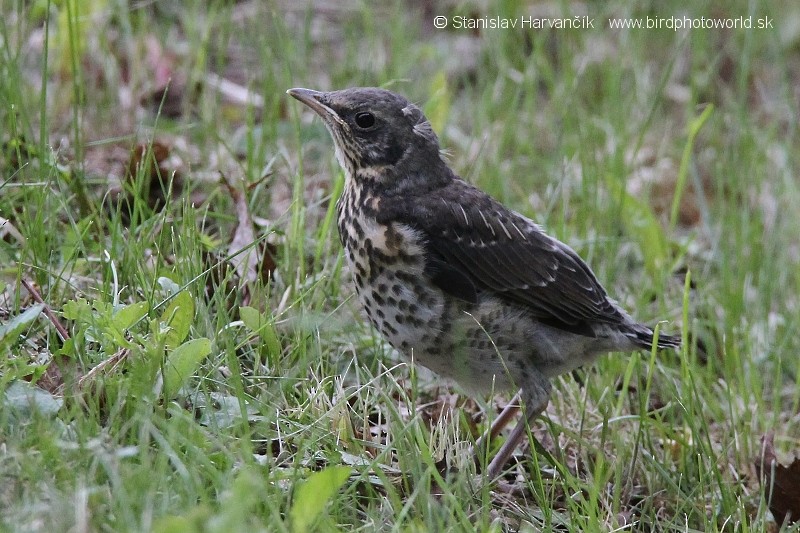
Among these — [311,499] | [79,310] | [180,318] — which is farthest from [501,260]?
[311,499]

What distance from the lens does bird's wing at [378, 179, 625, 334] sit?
4352 mm

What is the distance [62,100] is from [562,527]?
325 cm

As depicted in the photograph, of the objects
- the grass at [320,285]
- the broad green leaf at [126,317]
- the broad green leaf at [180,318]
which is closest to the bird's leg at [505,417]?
the grass at [320,285]

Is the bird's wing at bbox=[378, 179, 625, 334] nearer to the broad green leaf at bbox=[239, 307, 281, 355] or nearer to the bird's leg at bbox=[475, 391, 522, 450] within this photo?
the bird's leg at bbox=[475, 391, 522, 450]

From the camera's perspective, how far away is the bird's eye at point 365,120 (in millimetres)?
4551

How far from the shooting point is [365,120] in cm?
456

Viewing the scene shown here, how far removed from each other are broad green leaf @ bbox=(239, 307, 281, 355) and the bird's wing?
0.64m

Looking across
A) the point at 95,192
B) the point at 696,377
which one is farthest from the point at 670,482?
the point at 95,192

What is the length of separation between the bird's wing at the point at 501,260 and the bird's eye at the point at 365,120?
36 centimetres

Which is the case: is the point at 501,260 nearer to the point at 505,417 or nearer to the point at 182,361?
the point at 505,417

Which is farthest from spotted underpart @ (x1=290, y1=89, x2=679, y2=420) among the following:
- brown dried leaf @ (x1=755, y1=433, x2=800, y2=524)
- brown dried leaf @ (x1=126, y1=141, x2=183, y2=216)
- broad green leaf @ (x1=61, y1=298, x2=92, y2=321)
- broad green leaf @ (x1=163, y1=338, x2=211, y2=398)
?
broad green leaf @ (x1=61, y1=298, x2=92, y2=321)

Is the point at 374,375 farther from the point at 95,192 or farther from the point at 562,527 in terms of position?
the point at 95,192

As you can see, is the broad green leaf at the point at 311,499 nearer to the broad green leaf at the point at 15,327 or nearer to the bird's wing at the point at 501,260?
the broad green leaf at the point at 15,327

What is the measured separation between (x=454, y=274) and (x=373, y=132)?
26.7 inches
